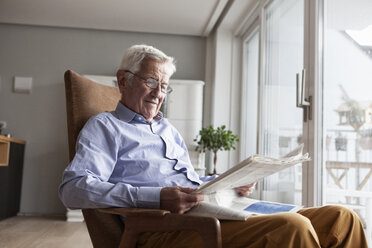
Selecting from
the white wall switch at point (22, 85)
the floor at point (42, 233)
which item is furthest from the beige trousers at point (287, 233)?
the white wall switch at point (22, 85)

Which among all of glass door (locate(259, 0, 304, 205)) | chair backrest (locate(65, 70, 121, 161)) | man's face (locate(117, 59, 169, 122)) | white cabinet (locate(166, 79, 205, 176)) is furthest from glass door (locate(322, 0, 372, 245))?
white cabinet (locate(166, 79, 205, 176))

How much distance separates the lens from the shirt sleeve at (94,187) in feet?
4.19

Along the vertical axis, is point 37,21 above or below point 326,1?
above

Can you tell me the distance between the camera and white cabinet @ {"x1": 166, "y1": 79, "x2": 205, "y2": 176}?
4.71 meters

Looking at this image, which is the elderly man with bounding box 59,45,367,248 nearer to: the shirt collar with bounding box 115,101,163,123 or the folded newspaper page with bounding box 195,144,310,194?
the shirt collar with bounding box 115,101,163,123

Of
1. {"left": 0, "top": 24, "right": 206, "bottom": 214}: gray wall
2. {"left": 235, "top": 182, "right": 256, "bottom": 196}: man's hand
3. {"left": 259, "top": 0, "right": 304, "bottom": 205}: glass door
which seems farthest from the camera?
{"left": 0, "top": 24, "right": 206, "bottom": 214}: gray wall

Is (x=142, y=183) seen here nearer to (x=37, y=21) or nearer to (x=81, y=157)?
(x=81, y=157)

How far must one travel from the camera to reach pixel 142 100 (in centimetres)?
174

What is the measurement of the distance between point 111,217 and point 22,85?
13.1ft

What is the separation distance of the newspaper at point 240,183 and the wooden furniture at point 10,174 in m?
3.28

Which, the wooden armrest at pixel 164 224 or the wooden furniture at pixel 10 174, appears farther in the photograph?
the wooden furniture at pixel 10 174

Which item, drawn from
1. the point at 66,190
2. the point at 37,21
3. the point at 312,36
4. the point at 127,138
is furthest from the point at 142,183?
the point at 37,21

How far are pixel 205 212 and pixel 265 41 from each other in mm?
2543

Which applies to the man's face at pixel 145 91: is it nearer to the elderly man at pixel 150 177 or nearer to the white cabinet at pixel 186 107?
the elderly man at pixel 150 177
